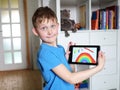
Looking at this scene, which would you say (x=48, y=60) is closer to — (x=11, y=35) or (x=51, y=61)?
(x=51, y=61)

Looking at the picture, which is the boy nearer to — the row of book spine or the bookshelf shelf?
the bookshelf shelf

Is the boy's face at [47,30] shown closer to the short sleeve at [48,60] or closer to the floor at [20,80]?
the short sleeve at [48,60]

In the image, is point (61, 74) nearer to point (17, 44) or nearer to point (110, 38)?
point (110, 38)

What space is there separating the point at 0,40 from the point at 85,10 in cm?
247

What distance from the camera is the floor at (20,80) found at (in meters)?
2.80

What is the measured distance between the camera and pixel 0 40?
3.83m

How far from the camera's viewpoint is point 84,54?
42.3 inches

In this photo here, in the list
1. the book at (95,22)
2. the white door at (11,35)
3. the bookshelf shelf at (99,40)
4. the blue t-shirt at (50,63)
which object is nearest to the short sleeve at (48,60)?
the blue t-shirt at (50,63)

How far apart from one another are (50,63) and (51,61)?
0.01 meters

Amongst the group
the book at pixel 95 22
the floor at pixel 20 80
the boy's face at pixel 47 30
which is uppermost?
the book at pixel 95 22

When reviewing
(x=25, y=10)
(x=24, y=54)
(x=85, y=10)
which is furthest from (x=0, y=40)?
(x=85, y=10)

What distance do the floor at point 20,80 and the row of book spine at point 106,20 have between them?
140 cm

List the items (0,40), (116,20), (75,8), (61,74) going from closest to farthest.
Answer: (61,74) → (116,20) → (75,8) → (0,40)

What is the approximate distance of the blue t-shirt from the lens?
32.3 inches
